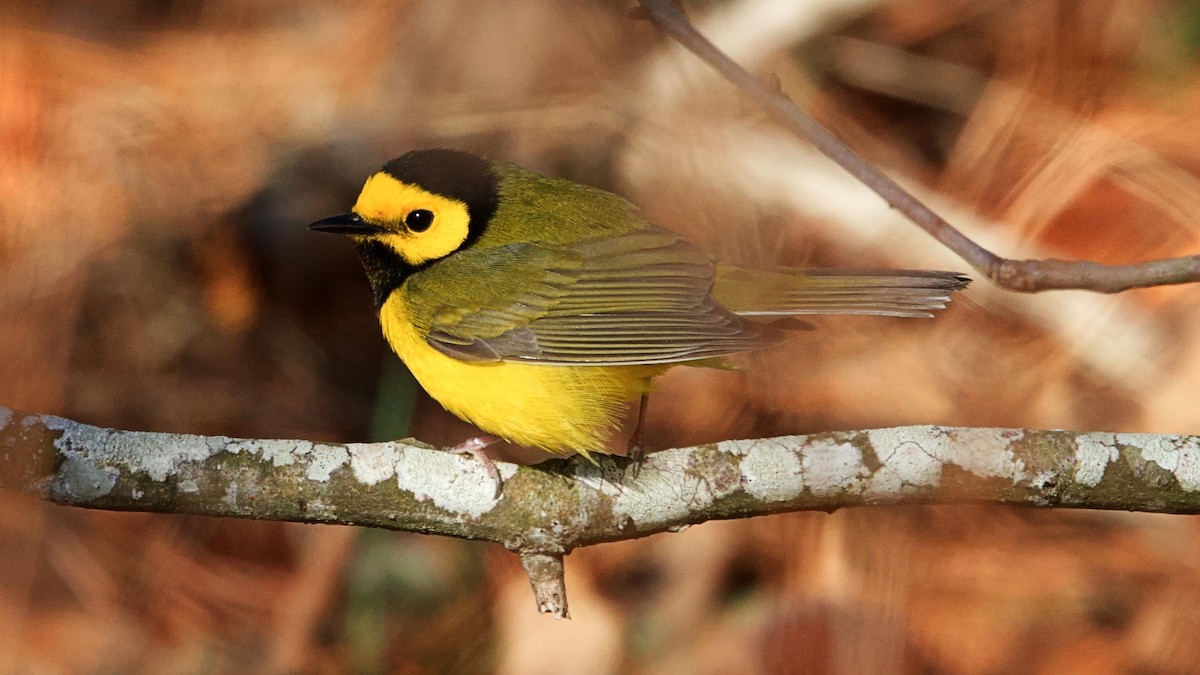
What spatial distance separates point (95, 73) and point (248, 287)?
147 centimetres

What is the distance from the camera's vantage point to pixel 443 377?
2994mm

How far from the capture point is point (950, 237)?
216 centimetres

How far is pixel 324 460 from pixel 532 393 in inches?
25.1

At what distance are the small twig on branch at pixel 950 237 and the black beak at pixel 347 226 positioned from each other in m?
1.09

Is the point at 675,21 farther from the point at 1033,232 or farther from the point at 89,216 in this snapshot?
the point at 89,216

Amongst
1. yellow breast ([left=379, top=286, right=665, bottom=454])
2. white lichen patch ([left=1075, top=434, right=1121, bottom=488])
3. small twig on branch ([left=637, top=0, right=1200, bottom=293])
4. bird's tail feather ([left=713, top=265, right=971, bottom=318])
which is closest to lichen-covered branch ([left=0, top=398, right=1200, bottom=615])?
white lichen patch ([left=1075, top=434, right=1121, bottom=488])

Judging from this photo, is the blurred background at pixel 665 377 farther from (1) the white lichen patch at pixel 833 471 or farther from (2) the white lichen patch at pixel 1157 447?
(2) the white lichen patch at pixel 1157 447

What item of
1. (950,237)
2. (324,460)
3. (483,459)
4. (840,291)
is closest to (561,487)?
(483,459)

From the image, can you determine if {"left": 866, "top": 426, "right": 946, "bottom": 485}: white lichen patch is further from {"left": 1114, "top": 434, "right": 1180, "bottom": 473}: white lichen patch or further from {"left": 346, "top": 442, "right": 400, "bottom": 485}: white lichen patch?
{"left": 346, "top": 442, "right": 400, "bottom": 485}: white lichen patch

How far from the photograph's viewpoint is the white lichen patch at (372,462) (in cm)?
251

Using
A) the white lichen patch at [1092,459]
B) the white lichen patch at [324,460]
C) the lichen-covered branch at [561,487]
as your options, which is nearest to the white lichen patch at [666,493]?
the lichen-covered branch at [561,487]

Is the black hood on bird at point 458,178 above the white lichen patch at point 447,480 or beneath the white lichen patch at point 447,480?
above

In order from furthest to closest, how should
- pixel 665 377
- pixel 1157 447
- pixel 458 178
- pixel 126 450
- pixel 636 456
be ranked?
pixel 665 377, pixel 458 178, pixel 636 456, pixel 1157 447, pixel 126 450

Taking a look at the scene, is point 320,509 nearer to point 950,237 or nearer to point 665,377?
point 950,237
